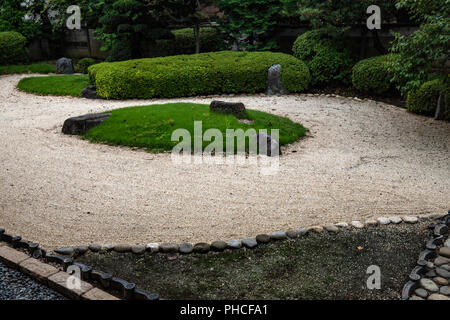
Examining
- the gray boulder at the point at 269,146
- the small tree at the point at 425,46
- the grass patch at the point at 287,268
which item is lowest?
the grass patch at the point at 287,268

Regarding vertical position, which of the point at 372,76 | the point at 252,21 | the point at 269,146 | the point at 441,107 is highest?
the point at 252,21

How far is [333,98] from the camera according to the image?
12.0m

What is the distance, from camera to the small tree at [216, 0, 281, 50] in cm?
1464

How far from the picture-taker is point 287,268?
4012mm

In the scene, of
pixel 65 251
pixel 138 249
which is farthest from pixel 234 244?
pixel 65 251

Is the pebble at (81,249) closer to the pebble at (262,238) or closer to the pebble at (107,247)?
the pebble at (107,247)

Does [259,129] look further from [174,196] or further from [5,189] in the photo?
[5,189]

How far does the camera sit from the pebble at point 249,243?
4387mm

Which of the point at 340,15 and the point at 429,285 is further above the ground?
the point at 340,15

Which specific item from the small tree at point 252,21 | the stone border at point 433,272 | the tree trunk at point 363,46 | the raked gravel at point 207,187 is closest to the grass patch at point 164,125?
the raked gravel at point 207,187

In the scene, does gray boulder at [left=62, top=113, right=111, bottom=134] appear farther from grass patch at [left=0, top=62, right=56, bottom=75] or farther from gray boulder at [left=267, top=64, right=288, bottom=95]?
grass patch at [left=0, top=62, right=56, bottom=75]

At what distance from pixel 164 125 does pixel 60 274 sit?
4768 mm

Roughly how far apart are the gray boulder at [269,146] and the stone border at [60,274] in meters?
4.00

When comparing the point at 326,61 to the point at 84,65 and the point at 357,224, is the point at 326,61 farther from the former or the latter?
the point at 84,65
